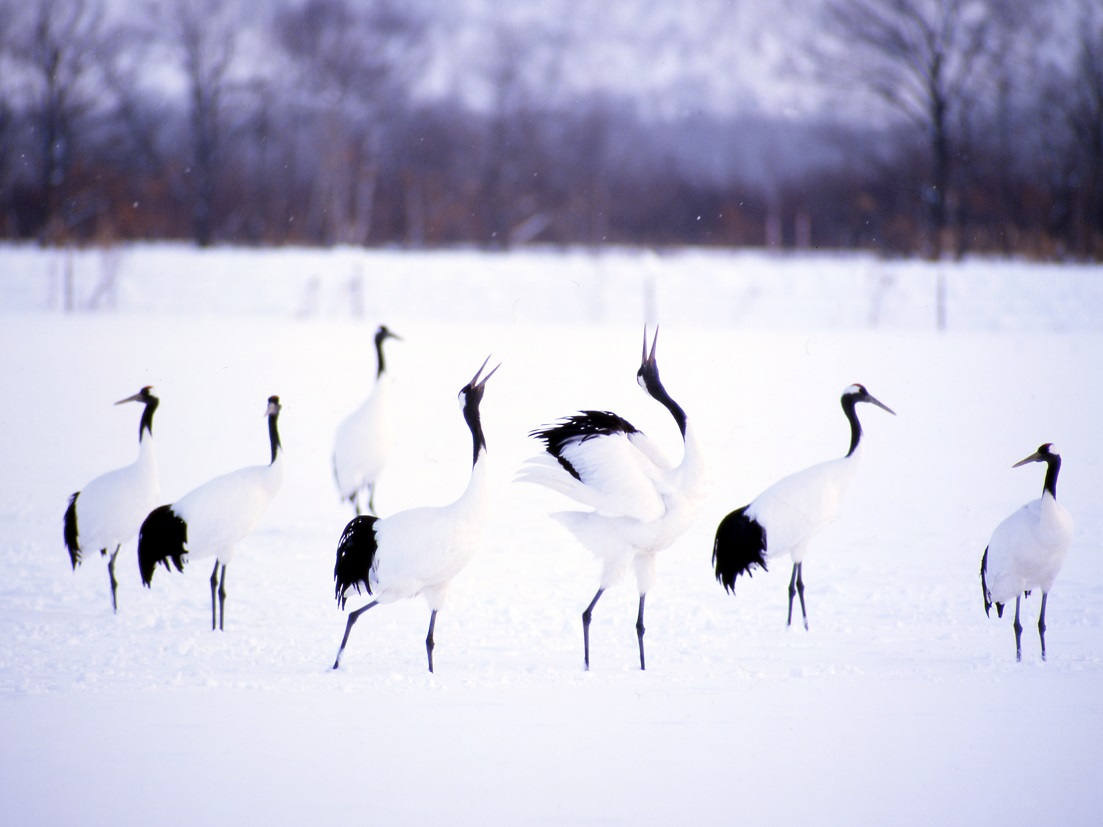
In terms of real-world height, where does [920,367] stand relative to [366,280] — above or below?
below

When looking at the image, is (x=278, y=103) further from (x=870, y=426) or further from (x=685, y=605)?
(x=685, y=605)

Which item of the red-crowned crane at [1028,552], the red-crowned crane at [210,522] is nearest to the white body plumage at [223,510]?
the red-crowned crane at [210,522]

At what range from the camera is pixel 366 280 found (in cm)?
1655

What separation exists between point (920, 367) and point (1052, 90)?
794cm

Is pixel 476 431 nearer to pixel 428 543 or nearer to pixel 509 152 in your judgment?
pixel 428 543

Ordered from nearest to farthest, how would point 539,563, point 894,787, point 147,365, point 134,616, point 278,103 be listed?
point 894,787 < point 134,616 < point 539,563 < point 147,365 < point 278,103

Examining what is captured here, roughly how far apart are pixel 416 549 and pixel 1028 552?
2.33 meters

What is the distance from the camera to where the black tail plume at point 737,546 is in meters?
5.41

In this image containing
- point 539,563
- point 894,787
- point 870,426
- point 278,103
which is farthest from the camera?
point 278,103

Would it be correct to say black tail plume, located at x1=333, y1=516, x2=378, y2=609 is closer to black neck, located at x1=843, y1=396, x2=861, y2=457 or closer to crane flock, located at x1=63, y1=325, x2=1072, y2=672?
crane flock, located at x1=63, y1=325, x2=1072, y2=672

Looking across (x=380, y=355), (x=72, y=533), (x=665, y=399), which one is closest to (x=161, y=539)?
(x=72, y=533)

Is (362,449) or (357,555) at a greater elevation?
(362,449)

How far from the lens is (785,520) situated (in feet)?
17.7

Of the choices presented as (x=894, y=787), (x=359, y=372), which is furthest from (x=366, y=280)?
(x=894, y=787)
